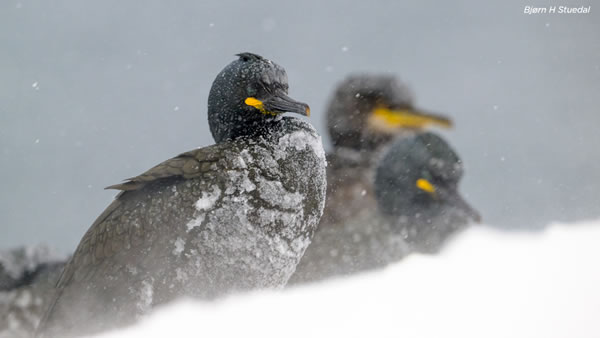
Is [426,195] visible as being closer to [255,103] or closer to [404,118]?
[404,118]

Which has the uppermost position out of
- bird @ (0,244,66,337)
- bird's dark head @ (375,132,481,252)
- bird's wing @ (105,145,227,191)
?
bird's wing @ (105,145,227,191)

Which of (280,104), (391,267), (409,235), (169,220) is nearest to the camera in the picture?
(169,220)

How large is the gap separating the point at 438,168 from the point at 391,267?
1.16m

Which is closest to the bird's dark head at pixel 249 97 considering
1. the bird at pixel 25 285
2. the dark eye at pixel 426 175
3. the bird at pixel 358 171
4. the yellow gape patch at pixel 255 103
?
the yellow gape patch at pixel 255 103

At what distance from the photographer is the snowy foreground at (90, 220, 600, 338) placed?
1734mm

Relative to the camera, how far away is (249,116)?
205cm

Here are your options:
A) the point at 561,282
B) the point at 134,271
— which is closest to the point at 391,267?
the point at 561,282

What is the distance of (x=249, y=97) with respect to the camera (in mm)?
2035

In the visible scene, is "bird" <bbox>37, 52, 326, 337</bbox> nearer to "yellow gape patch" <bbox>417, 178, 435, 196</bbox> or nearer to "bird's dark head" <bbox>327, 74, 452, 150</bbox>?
"yellow gape patch" <bbox>417, 178, 435, 196</bbox>

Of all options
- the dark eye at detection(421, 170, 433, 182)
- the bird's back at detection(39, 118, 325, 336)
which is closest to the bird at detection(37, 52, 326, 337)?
the bird's back at detection(39, 118, 325, 336)

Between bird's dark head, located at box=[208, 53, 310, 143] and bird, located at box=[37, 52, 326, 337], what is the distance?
0.01 m

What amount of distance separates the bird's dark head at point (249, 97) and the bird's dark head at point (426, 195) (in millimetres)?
2241

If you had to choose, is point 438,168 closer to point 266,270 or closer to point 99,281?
point 266,270

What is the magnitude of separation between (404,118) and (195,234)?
472cm
